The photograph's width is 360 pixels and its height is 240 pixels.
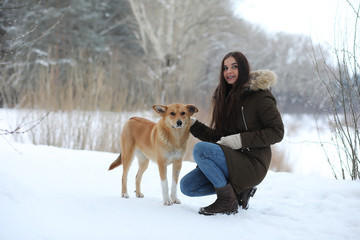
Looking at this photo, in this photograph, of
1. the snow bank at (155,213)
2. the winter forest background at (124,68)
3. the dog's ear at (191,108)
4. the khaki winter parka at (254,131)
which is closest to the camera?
the snow bank at (155,213)

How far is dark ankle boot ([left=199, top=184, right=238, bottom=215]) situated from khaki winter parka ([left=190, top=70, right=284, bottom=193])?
0.09 meters

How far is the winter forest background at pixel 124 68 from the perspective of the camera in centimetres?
378

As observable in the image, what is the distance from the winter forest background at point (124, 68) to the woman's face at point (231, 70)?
1.32 m

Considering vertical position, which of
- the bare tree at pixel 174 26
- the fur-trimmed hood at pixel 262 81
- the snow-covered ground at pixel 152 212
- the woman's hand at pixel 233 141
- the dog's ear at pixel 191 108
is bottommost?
the snow-covered ground at pixel 152 212

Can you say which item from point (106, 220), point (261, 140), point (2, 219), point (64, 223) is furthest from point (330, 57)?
point (2, 219)

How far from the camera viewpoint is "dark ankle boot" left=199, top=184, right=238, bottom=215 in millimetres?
2578

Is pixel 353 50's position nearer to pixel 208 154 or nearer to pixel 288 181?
pixel 288 181

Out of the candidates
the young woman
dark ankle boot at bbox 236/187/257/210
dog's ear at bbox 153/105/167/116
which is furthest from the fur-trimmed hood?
dark ankle boot at bbox 236/187/257/210

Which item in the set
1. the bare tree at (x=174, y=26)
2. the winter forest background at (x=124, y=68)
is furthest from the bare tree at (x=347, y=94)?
the bare tree at (x=174, y=26)

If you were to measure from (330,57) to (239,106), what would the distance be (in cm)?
195

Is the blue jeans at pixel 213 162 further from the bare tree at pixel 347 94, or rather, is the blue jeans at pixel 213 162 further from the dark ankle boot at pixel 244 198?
Answer: the bare tree at pixel 347 94

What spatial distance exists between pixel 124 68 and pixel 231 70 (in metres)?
11.1

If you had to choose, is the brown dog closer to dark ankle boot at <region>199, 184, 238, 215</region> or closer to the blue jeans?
the blue jeans

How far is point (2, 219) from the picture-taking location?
1892mm
